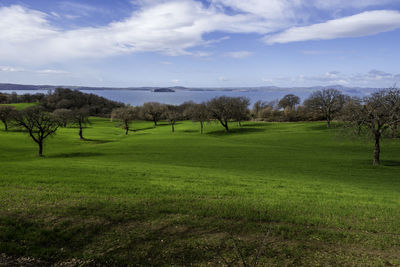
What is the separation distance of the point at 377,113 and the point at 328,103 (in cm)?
4475

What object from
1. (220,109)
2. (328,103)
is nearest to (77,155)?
(220,109)

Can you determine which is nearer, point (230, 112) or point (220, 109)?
point (230, 112)

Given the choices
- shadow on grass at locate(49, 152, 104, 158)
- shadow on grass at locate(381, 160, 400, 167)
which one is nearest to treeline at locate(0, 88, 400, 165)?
shadow on grass at locate(381, 160, 400, 167)

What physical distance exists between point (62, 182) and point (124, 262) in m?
10.0

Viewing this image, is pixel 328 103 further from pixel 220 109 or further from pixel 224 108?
pixel 220 109

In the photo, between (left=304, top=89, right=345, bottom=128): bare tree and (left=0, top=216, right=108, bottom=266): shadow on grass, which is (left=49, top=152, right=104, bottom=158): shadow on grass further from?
(left=304, top=89, right=345, bottom=128): bare tree

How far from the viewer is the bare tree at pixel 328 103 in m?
67.8

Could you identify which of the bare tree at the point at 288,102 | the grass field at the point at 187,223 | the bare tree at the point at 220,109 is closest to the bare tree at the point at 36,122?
the grass field at the point at 187,223

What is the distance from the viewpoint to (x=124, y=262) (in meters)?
6.73

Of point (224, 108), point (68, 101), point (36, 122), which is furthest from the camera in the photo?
point (68, 101)

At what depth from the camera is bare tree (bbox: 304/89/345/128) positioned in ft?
222

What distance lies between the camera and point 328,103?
6856 centimetres

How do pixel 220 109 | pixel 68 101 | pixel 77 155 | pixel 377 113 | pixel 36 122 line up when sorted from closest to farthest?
pixel 377 113, pixel 77 155, pixel 36 122, pixel 220 109, pixel 68 101

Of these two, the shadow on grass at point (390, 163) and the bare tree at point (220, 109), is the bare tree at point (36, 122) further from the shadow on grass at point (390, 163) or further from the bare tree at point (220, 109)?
the shadow on grass at point (390, 163)
